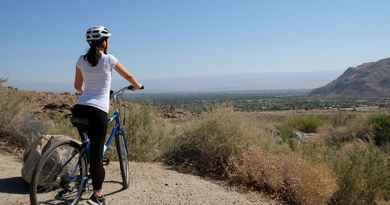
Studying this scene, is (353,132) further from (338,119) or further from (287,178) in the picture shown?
(287,178)

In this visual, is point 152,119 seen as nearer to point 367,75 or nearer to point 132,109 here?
point 132,109

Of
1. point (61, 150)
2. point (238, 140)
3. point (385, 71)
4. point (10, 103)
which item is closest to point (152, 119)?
point (238, 140)

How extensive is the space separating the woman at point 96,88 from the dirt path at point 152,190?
51.2 inches

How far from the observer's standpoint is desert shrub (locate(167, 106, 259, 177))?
9.62m

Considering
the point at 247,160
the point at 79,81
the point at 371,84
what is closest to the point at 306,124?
the point at 247,160

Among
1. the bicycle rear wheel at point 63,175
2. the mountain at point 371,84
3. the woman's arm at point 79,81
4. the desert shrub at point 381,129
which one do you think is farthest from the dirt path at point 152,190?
the mountain at point 371,84

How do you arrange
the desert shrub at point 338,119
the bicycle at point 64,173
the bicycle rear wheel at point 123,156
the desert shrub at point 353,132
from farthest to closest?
the desert shrub at point 338,119
the desert shrub at point 353,132
the bicycle rear wheel at point 123,156
the bicycle at point 64,173

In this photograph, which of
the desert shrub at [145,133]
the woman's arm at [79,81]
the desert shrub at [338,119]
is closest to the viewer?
the woman's arm at [79,81]

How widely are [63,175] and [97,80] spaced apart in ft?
4.33

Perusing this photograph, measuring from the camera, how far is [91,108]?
556cm

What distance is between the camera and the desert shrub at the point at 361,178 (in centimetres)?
933

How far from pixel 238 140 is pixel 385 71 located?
147 m

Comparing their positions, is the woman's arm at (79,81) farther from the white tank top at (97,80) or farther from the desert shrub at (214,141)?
the desert shrub at (214,141)

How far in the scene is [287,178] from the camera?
28.5 ft
